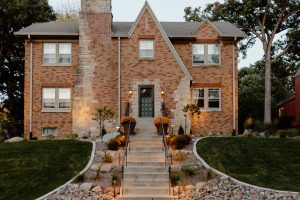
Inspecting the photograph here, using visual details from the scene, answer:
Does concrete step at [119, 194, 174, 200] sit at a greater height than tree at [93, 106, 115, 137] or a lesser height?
lesser

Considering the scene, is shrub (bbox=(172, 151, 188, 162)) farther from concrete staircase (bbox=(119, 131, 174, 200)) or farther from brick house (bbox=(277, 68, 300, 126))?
brick house (bbox=(277, 68, 300, 126))

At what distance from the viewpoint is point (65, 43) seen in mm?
32062

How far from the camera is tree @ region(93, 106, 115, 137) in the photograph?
2944 centimetres

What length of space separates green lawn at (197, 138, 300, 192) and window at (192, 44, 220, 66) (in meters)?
8.28

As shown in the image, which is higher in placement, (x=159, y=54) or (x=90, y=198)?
(x=159, y=54)

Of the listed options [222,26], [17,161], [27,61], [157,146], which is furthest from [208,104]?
[17,161]

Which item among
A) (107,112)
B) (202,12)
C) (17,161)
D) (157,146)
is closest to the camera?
(17,161)

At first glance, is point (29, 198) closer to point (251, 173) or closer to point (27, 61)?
point (251, 173)

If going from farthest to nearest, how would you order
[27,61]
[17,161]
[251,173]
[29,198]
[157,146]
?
[27,61] → [157,146] → [17,161] → [251,173] → [29,198]

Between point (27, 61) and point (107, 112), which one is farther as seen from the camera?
point (27, 61)

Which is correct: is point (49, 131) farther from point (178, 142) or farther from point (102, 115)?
point (178, 142)

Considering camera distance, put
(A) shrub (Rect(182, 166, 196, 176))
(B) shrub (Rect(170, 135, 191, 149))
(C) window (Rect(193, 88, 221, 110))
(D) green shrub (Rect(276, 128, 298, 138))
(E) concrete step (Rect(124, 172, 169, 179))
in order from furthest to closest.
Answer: (C) window (Rect(193, 88, 221, 110)) < (D) green shrub (Rect(276, 128, 298, 138)) < (B) shrub (Rect(170, 135, 191, 149)) < (A) shrub (Rect(182, 166, 196, 176)) < (E) concrete step (Rect(124, 172, 169, 179))

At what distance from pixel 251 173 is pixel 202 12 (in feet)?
89.0

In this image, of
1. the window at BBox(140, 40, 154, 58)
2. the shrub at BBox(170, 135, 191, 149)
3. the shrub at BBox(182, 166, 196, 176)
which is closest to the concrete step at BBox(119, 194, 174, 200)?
the shrub at BBox(182, 166, 196, 176)
